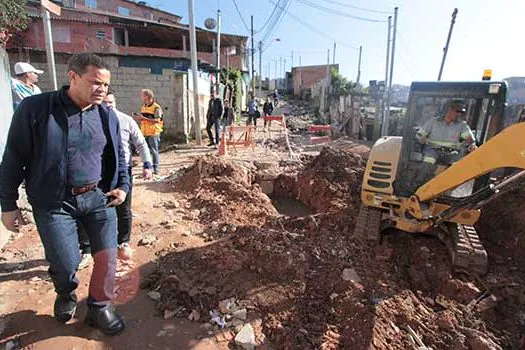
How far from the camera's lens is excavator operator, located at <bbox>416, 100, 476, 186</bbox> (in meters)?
3.71

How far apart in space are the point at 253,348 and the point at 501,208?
178 inches

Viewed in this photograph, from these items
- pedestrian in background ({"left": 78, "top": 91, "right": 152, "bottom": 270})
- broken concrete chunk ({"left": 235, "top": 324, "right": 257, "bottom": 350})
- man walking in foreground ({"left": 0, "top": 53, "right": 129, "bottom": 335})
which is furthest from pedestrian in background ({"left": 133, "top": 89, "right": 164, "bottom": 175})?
broken concrete chunk ({"left": 235, "top": 324, "right": 257, "bottom": 350})

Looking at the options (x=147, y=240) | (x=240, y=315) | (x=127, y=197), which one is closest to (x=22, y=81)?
(x=127, y=197)

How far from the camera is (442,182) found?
333 centimetres

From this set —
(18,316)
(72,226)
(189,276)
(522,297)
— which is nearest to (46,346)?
(18,316)

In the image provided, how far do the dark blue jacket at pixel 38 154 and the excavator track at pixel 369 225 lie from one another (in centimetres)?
338

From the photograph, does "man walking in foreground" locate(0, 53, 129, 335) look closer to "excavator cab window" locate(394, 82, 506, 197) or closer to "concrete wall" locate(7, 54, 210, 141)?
"excavator cab window" locate(394, 82, 506, 197)

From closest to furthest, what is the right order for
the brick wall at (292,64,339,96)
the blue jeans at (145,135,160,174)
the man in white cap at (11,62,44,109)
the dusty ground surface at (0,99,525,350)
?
the dusty ground surface at (0,99,525,350), the man in white cap at (11,62,44,109), the blue jeans at (145,135,160,174), the brick wall at (292,64,339,96)

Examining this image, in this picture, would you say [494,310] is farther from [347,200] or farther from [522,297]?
[347,200]

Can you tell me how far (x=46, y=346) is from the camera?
2.21 meters

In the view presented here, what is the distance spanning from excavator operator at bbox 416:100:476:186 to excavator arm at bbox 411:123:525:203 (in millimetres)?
538

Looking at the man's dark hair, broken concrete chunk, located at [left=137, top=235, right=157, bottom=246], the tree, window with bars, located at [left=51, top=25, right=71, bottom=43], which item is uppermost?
window with bars, located at [left=51, top=25, right=71, bottom=43]

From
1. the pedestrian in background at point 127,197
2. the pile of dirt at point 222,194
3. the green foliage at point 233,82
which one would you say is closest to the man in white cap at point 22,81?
the pedestrian in background at point 127,197

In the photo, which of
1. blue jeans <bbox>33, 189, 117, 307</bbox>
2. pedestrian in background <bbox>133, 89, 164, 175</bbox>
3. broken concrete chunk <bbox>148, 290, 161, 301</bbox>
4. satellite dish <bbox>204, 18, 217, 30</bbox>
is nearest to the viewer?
→ blue jeans <bbox>33, 189, 117, 307</bbox>
